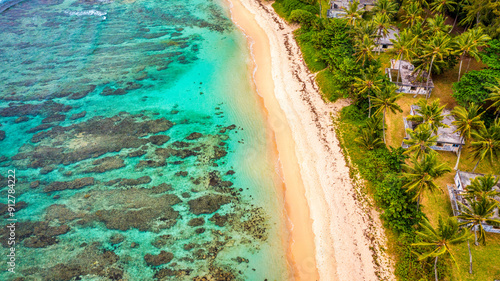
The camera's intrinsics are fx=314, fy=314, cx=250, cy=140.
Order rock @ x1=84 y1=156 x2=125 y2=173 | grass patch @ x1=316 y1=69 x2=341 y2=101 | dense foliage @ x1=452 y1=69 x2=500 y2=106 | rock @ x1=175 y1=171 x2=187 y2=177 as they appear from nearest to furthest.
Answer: dense foliage @ x1=452 y1=69 x2=500 y2=106
rock @ x1=175 y1=171 x2=187 y2=177
rock @ x1=84 y1=156 x2=125 y2=173
grass patch @ x1=316 y1=69 x2=341 y2=101

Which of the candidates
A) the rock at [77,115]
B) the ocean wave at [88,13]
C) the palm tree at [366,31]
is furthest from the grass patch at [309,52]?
the ocean wave at [88,13]

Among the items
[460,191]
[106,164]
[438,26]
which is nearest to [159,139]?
[106,164]

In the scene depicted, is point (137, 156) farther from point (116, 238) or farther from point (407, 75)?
point (407, 75)

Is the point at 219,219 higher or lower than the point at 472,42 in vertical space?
lower

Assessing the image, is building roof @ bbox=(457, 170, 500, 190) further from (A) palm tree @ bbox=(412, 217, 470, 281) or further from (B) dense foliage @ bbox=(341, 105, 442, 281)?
(A) palm tree @ bbox=(412, 217, 470, 281)

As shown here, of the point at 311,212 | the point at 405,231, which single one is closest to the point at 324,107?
the point at 311,212

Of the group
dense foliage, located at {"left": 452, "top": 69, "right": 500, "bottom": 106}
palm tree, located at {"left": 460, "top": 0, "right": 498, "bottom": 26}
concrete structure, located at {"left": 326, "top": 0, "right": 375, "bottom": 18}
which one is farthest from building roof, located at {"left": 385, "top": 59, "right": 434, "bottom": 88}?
concrete structure, located at {"left": 326, "top": 0, "right": 375, "bottom": 18}

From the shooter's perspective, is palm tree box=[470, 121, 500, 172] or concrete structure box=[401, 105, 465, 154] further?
concrete structure box=[401, 105, 465, 154]
